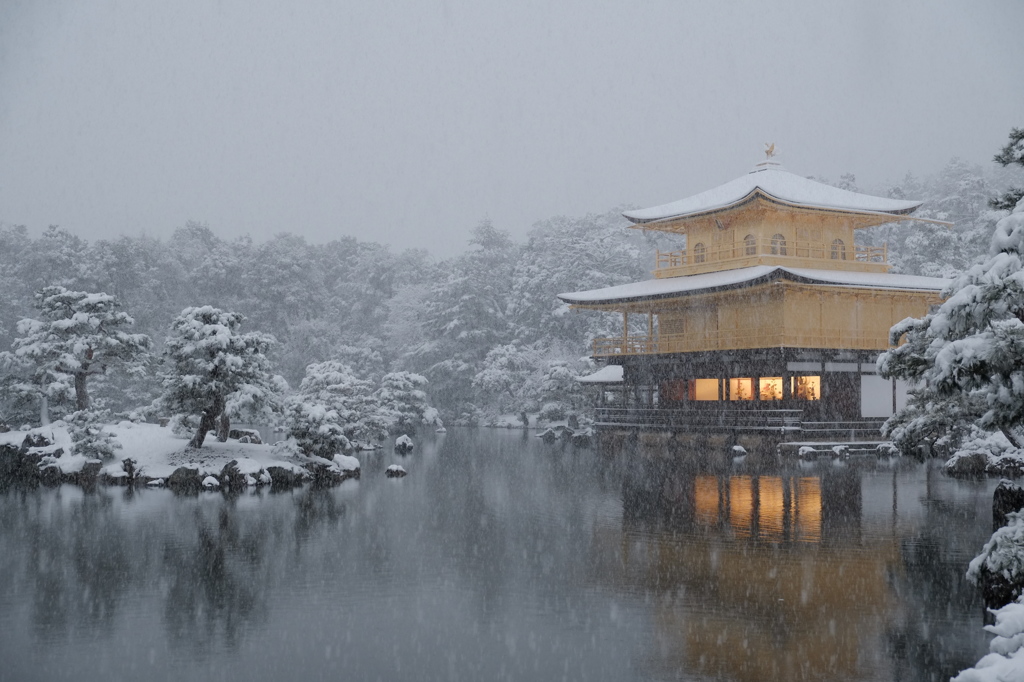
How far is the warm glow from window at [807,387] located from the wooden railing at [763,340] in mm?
1340

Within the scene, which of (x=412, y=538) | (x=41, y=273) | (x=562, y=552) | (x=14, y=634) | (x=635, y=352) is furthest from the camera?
(x=41, y=273)

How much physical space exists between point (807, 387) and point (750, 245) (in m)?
6.54

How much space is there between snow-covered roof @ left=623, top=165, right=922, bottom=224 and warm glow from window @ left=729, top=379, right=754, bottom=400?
261 inches

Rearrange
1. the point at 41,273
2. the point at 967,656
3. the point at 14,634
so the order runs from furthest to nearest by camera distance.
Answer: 1. the point at 41,273
2. the point at 14,634
3. the point at 967,656

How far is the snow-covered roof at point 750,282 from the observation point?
33031 mm

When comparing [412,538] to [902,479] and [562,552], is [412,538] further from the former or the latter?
[902,479]

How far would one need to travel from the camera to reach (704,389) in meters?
38.7

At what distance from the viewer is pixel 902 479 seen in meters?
23.7

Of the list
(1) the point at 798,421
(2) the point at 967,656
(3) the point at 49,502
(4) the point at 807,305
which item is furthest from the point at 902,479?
(3) the point at 49,502

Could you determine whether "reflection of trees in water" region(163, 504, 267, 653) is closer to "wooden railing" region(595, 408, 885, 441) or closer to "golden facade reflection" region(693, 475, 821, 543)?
"golden facade reflection" region(693, 475, 821, 543)

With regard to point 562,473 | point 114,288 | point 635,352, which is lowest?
point 562,473

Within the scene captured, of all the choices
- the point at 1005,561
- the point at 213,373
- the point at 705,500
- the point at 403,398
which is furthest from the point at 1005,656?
the point at 403,398

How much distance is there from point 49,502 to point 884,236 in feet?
170

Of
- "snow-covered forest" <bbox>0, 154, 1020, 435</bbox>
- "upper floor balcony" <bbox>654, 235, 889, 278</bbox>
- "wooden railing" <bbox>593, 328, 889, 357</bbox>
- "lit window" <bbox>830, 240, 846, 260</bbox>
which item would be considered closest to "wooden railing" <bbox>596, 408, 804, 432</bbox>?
"wooden railing" <bbox>593, 328, 889, 357</bbox>
